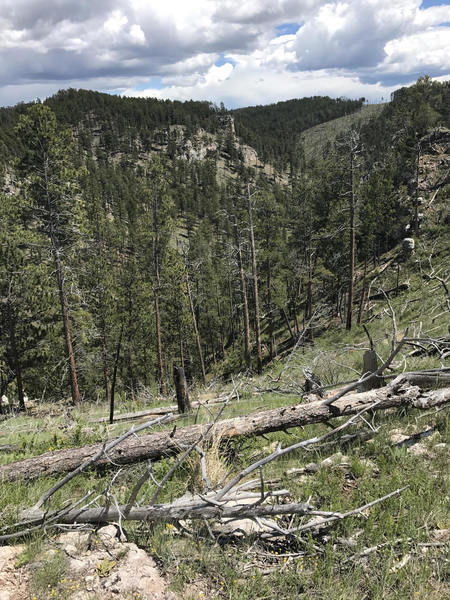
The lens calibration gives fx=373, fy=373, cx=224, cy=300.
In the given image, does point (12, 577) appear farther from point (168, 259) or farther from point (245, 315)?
point (245, 315)

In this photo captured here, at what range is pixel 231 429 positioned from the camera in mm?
4840

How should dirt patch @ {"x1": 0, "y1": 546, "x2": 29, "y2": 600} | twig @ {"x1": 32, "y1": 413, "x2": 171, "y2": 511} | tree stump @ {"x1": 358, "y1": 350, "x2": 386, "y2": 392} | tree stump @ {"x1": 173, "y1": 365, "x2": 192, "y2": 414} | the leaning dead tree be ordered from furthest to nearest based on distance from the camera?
1. tree stump @ {"x1": 173, "y1": 365, "x2": 192, "y2": 414}
2. tree stump @ {"x1": 358, "y1": 350, "x2": 386, "y2": 392}
3. twig @ {"x1": 32, "y1": 413, "x2": 171, "y2": 511}
4. the leaning dead tree
5. dirt patch @ {"x1": 0, "y1": 546, "x2": 29, "y2": 600}

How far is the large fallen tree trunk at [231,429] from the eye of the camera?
14.6 ft

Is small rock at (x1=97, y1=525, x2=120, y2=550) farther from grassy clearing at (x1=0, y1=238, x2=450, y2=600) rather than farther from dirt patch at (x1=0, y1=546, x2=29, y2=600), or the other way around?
dirt patch at (x1=0, y1=546, x2=29, y2=600)

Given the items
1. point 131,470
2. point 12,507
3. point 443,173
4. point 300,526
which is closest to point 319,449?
point 300,526

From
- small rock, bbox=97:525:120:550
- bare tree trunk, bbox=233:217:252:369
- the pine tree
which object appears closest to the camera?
small rock, bbox=97:525:120:550

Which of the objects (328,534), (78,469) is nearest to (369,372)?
(328,534)

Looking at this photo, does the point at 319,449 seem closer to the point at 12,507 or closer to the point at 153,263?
the point at 12,507

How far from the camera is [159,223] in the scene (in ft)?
68.3

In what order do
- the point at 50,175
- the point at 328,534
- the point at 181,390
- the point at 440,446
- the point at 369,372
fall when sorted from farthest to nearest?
1. the point at 50,175
2. the point at 181,390
3. the point at 369,372
4. the point at 440,446
5. the point at 328,534

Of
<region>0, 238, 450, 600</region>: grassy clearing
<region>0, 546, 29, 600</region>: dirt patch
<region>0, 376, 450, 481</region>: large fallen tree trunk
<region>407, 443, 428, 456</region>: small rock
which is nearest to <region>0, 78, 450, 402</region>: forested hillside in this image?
<region>0, 376, 450, 481</region>: large fallen tree trunk

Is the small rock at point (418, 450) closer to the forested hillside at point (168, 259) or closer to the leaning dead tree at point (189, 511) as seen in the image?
the leaning dead tree at point (189, 511)

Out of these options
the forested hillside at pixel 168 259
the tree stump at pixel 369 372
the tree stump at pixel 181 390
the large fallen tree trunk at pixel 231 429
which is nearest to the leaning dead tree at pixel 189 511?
the large fallen tree trunk at pixel 231 429

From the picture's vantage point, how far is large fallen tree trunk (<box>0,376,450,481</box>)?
4465 millimetres
